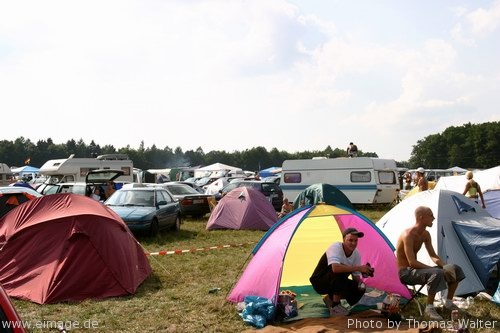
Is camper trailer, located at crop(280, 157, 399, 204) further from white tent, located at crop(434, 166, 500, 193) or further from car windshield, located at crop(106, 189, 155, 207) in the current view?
car windshield, located at crop(106, 189, 155, 207)

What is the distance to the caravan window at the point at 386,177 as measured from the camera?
72.4ft

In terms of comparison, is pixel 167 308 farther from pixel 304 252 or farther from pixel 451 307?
pixel 451 307

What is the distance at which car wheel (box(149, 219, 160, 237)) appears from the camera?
12.5 m

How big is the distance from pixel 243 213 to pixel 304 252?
669 cm

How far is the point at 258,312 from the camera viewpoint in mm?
5992

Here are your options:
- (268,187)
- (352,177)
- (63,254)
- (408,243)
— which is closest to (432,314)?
(408,243)

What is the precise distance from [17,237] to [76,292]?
141 cm

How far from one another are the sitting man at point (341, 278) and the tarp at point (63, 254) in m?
2.94

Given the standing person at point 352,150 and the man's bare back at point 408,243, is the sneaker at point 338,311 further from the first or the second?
the standing person at point 352,150

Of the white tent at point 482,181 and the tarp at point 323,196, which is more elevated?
the white tent at point 482,181

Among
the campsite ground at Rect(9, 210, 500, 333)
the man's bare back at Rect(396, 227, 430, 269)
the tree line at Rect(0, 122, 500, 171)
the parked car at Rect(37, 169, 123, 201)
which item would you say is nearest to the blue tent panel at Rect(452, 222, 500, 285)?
the campsite ground at Rect(9, 210, 500, 333)

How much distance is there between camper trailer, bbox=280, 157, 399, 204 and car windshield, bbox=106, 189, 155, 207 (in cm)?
1107

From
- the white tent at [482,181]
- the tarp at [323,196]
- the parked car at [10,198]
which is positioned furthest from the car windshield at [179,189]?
the white tent at [482,181]

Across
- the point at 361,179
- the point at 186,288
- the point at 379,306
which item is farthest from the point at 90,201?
the point at 361,179
